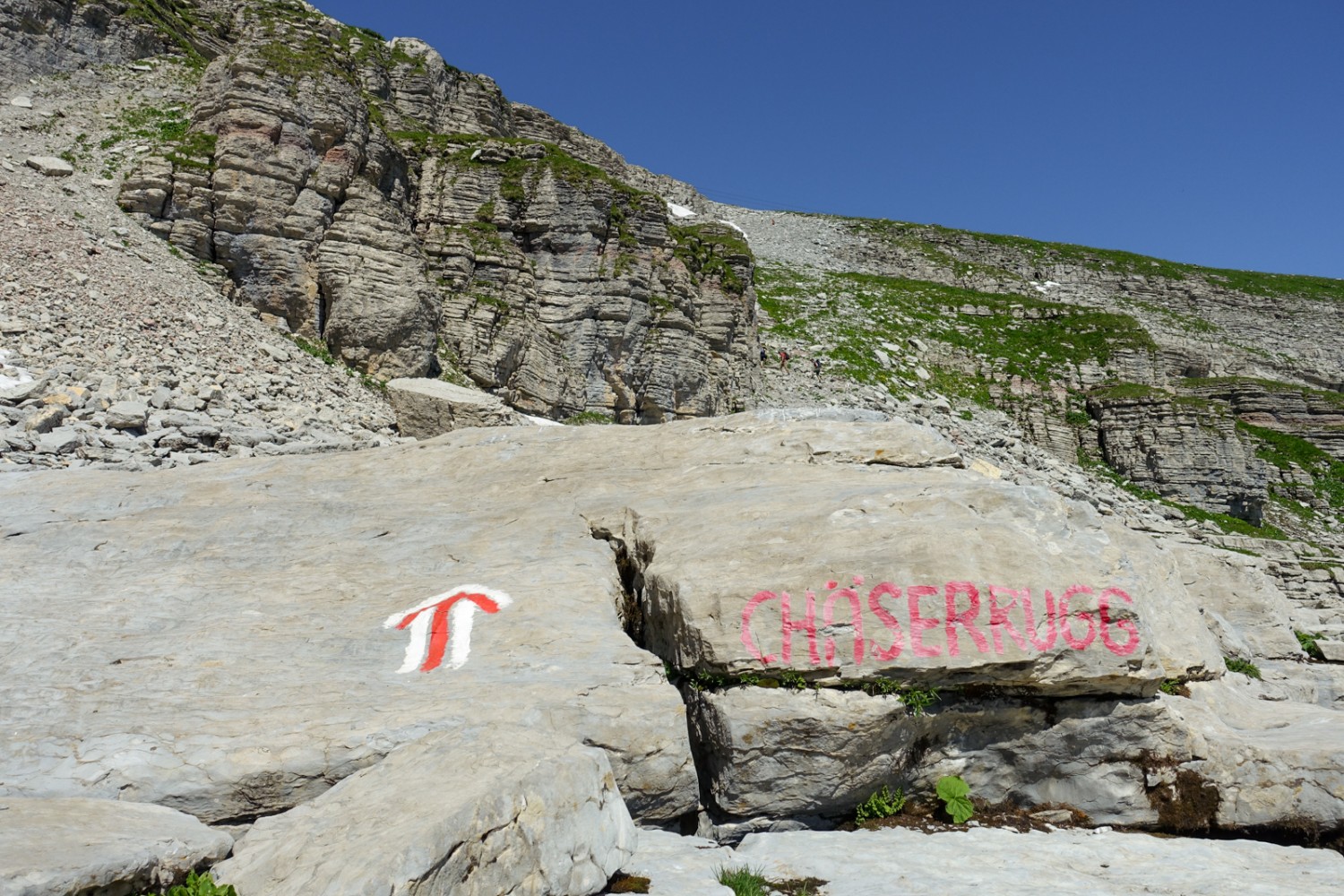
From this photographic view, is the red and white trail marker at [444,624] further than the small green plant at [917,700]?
Yes

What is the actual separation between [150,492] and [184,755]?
5907mm

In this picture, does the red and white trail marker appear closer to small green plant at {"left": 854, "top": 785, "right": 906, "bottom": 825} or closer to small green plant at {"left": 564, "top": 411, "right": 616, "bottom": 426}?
small green plant at {"left": 854, "top": 785, "right": 906, "bottom": 825}

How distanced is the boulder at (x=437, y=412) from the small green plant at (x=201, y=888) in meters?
15.9

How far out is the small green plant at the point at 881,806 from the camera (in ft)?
23.6

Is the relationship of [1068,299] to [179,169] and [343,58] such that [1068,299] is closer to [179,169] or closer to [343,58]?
[343,58]

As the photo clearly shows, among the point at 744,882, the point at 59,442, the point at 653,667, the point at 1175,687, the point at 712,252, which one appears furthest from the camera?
the point at 712,252

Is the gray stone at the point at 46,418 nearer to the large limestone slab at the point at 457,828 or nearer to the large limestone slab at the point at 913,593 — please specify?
the large limestone slab at the point at 913,593

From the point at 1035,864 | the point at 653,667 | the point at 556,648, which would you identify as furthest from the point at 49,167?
the point at 1035,864

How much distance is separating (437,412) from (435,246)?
1087cm

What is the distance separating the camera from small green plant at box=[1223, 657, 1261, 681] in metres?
12.9

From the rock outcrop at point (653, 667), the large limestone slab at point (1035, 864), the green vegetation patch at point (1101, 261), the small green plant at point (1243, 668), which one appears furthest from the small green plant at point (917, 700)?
the green vegetation patch at point (1101, 261)

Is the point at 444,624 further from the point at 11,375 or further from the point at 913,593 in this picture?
the point at 11,375

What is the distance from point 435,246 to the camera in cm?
2842

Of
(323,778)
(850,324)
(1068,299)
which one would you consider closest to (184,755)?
(323,778)
